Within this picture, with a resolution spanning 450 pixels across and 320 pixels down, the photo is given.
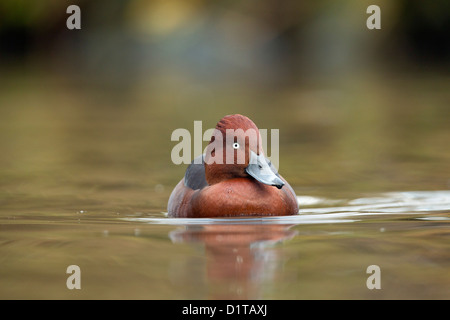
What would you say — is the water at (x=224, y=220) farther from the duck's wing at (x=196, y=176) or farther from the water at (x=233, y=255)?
the duck's wing at (x=196, y=176)

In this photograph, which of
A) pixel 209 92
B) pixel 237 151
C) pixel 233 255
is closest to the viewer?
pixel 233 255

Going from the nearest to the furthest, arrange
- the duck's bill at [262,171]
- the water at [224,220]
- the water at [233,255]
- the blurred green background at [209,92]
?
the water at [233,255], the water at [224,220], the duck's bill at [262,171], the blurred green background at [209,92]

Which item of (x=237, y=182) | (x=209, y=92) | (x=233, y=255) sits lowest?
(x=233, y=255)

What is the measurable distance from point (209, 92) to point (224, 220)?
45.9 feet

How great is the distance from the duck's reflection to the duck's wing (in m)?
0.68

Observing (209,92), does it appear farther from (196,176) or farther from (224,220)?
(224,220)

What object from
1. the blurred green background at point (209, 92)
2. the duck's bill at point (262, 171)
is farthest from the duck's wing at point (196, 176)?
the blurred green background at point (209, 92)

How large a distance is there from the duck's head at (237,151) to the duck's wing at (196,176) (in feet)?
0.69

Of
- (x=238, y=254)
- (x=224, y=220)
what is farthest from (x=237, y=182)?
(x=238, y=254)

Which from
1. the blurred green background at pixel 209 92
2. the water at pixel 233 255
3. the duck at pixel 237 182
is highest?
the blurred green background at pixel 209 92

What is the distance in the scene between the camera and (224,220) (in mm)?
7082

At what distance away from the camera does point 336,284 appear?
16.8 feet

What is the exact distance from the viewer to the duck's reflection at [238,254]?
5.03 m

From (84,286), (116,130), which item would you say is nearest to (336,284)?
(84,286)
